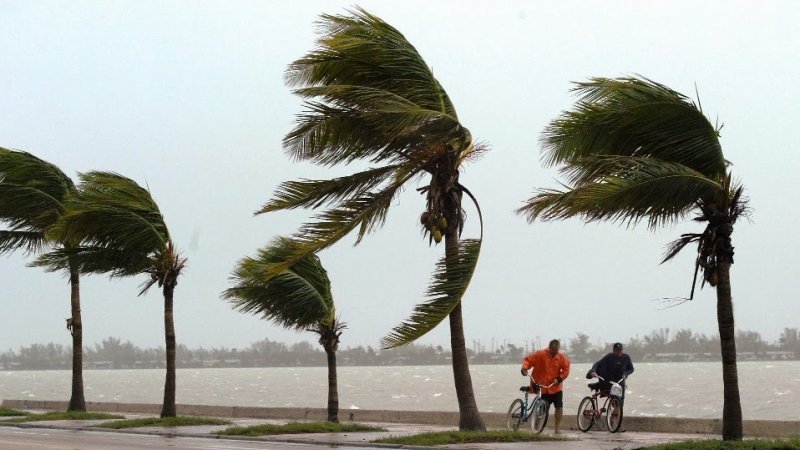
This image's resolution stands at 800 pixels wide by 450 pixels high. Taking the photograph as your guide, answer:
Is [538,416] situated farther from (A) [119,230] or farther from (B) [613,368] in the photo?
(A) [119,230]

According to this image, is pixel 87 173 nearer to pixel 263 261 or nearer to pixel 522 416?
pixel 263 261

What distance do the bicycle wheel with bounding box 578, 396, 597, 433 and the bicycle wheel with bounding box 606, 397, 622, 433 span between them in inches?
18.5

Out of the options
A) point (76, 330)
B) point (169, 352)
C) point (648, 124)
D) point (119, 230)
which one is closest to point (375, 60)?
point (648, 124)

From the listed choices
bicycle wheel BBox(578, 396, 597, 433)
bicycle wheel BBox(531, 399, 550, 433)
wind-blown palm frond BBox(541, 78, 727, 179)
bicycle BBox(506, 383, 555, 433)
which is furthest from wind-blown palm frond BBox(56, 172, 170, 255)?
wind-blown palm frond BBox(541, 78, 727, 179)

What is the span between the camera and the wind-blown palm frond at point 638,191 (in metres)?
17.1

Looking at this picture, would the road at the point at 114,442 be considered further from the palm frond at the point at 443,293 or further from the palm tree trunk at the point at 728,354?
the palm tree trunk at the point at 728,354

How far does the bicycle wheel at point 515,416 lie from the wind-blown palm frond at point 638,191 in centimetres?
555

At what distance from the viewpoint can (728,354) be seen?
57.2 feet

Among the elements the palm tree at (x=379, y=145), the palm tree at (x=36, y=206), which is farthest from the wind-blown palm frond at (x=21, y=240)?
the palm tree at (x=379, y=145)

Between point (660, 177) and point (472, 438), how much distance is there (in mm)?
6355

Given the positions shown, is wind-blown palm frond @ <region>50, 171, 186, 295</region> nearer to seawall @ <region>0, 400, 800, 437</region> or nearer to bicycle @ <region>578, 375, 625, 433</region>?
seawall @ <region>0, 400, 800, 437</region>

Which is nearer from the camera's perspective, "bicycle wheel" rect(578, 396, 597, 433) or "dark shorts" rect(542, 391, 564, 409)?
"dark shorts" rect(542, 391, 564, 409)

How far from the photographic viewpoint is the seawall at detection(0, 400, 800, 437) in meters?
21.8

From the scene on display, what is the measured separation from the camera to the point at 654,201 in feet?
57.5
